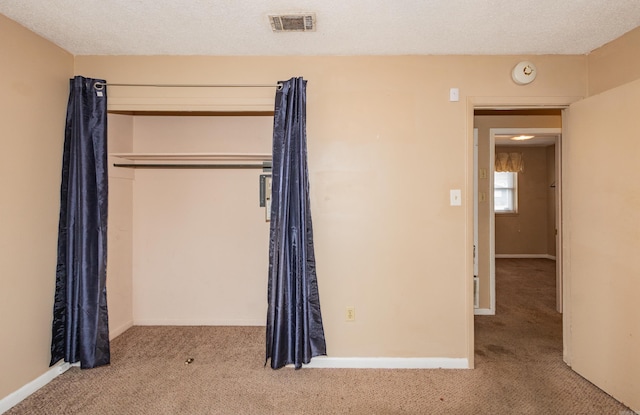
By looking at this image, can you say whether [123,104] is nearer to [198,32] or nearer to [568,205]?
[198,32]

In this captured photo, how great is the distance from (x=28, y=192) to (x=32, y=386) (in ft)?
4.26

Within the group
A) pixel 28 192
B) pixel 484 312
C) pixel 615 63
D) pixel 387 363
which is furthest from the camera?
pixel 484 312

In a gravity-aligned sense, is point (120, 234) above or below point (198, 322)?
above

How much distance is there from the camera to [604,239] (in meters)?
2.25

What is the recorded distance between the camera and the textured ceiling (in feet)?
6.38

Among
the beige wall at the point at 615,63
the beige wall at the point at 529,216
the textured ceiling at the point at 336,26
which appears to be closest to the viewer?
the textured ceiling at the point at 336,26

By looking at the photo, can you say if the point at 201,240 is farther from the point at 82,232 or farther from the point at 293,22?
the point at 293,22

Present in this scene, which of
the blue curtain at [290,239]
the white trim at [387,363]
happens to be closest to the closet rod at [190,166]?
the blue curtain at [290,239]

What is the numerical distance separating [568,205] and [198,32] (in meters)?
2.98

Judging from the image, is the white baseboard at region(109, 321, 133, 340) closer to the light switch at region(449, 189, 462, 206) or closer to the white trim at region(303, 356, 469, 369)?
the white trim at region(303, 356, 469, 369)

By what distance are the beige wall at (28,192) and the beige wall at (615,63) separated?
396 centimetres

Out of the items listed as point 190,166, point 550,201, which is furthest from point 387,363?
point 550,201

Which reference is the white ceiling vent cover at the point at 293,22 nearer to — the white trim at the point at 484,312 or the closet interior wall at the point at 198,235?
the closet interior wall at the point at 198,235

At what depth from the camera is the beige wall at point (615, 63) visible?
2.21 m
